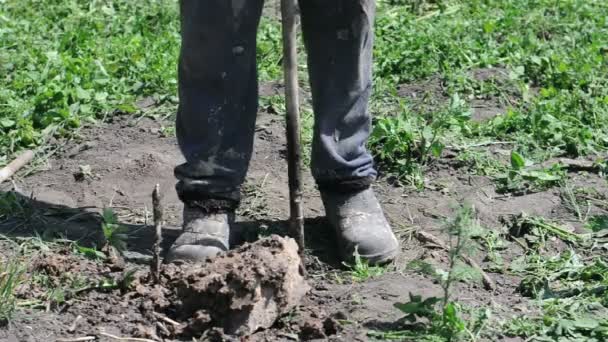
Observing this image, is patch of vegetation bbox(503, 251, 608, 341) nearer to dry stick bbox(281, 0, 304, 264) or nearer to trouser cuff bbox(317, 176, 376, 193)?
trouser cuff bbox(317, 176, 376, 193)

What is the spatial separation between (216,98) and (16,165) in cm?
125

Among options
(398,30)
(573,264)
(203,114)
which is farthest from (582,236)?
(398,30)

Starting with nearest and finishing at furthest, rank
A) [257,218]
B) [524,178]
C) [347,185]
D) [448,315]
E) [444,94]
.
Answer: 1. [448,315]
2. [347,185]
3. [257,218]
4. [524,178]
5. [444,94]

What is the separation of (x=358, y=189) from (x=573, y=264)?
0.78 meters

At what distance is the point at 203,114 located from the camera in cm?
382

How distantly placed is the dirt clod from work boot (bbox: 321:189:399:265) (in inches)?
16.8

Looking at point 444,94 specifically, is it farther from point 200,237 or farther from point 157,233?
point 157,233

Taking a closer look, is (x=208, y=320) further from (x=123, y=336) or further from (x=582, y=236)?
(x=582, y=236)

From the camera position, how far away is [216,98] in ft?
12.5

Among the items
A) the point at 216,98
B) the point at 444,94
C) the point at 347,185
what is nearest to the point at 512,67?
the point at 444,94

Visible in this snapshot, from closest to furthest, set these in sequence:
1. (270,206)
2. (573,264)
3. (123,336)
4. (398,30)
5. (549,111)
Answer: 1. (123,336)
2. (573,264)
3. (270,206)
4. (549,111)
5. (398,30)

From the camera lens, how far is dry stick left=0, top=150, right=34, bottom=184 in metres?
4.59

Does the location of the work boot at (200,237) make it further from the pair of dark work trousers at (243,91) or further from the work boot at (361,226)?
the work boot at (361,226)

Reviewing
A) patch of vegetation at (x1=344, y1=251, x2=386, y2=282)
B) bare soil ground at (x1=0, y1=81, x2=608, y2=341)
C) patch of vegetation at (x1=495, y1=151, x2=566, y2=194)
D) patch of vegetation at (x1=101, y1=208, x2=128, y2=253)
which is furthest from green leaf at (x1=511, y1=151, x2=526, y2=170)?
patch of vegetation at (x1=101, y1=208, x2=128, y2=253)
